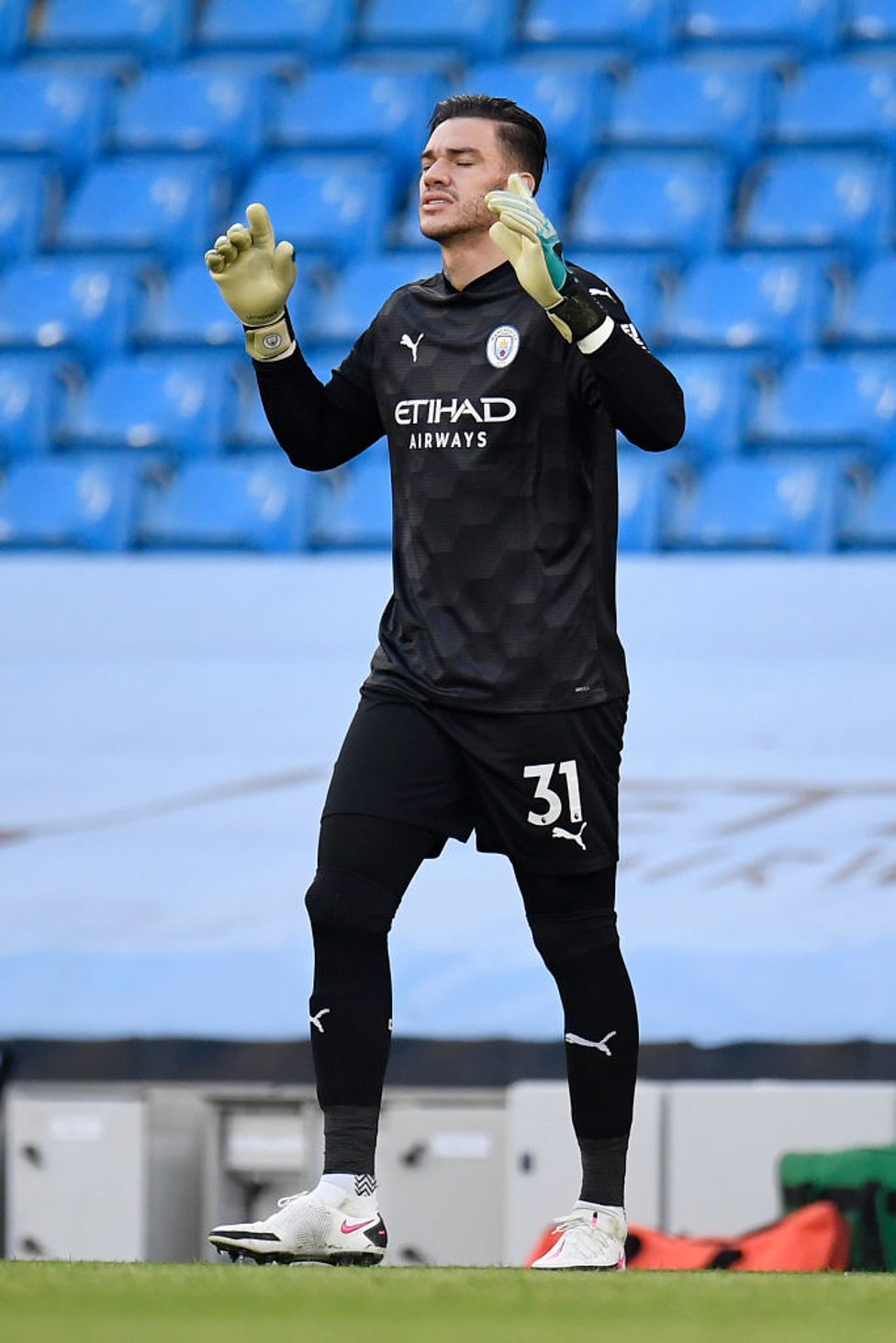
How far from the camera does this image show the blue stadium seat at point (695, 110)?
7621 millimetres

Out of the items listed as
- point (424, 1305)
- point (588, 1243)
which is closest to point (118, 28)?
point (588, 1243)

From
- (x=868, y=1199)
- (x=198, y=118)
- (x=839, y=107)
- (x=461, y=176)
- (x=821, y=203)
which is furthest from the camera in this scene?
(x=198, y=118)

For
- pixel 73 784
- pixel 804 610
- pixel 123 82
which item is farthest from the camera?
pixel 123 82

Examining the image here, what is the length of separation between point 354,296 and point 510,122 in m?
4.46

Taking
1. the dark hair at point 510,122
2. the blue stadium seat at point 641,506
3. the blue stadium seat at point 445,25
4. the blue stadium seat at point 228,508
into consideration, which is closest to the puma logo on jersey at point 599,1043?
the dark hair at point 510,122

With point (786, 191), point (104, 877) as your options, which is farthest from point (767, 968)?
point (786, 191)

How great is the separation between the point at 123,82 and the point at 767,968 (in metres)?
5.23

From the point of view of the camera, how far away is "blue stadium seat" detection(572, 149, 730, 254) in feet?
23.9

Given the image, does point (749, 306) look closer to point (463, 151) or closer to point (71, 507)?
point (71, 507)

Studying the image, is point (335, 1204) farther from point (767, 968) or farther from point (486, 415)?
point (767, 968)

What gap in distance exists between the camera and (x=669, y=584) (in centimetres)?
551

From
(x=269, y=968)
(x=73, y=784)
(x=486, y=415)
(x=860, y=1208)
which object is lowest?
(x=860, y=1208)

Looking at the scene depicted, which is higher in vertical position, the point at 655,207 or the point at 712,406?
the point at 655,207

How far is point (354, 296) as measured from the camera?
718 centimetres
